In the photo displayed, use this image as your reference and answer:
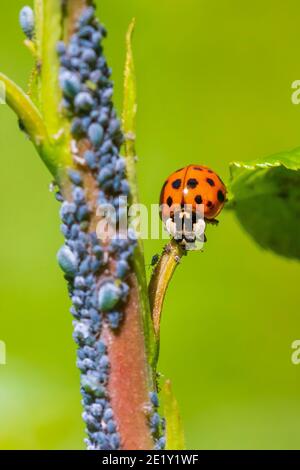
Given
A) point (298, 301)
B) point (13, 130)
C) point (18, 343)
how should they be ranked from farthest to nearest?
point (13, 130) < point (298, 301) < point (18, 343)

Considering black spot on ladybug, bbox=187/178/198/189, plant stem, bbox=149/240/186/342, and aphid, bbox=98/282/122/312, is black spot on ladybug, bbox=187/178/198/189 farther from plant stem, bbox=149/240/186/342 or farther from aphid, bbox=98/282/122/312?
aphid, bbox=98/282/122/312

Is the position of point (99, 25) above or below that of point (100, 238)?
above

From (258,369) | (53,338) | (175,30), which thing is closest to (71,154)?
(53,338)

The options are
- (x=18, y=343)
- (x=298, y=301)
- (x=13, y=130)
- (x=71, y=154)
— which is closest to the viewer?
(x=71, y=154)

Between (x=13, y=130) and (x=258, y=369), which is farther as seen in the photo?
(x=13, y=130)

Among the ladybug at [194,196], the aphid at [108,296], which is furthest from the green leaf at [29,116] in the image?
the ladybug at [194,196]

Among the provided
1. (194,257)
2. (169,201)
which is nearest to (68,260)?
(169,201)

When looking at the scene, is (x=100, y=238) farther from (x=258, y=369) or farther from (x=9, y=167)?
(x=9, y=167)
